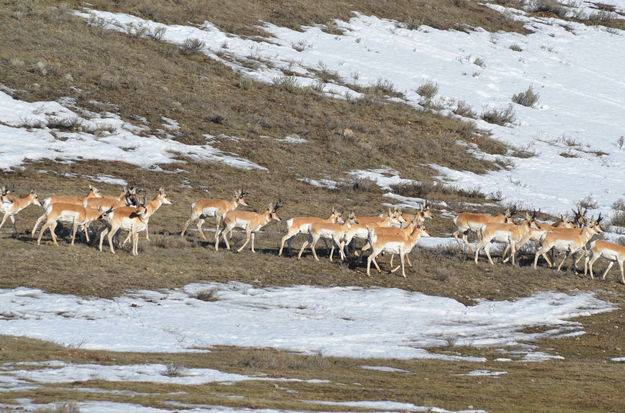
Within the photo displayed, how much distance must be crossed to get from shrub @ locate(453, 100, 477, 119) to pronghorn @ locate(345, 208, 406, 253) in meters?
24.7

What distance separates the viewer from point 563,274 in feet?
85.9

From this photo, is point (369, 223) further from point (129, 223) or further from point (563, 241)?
point (129, 223)

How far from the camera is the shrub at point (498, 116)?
52.0 meters

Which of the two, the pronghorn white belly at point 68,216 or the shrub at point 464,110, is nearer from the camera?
the pronghorn white belly at point 68,216

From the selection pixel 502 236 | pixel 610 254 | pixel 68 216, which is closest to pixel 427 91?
pixel 502 236

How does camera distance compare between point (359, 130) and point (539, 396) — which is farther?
point (359, 130)

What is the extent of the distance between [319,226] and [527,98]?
115ft

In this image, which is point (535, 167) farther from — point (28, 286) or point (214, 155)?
point (28, 286)

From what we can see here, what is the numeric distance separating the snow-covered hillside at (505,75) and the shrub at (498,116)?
0.51 m

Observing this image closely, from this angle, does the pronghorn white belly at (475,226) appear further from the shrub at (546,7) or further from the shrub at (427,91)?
the shrub at (546,7)

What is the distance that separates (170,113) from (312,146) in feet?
23.5

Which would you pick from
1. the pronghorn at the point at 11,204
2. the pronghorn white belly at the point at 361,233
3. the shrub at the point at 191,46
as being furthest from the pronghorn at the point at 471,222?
the shrub at the point at 191,46

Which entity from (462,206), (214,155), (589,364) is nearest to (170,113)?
(214,155)

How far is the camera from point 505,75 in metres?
61.3
